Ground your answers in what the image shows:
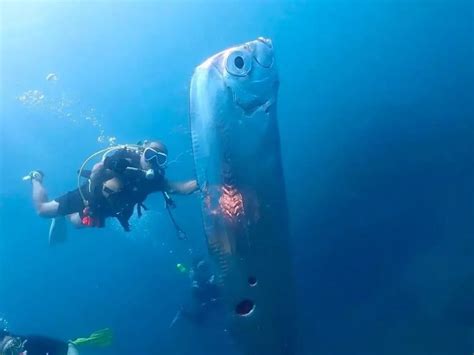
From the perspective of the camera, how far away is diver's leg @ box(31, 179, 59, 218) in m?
7.40

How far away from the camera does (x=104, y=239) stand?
70.8 feet

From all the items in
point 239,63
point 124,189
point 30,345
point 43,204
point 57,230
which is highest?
point 57,230

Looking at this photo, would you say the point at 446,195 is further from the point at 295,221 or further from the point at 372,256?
the point at 295,221

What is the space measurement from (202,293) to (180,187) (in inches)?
208

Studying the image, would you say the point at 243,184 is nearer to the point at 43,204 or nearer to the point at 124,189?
the point at 124,189

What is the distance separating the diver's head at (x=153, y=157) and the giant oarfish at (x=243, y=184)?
2.19 m

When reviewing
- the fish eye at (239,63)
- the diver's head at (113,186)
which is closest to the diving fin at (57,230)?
the diver's head at (113,186)

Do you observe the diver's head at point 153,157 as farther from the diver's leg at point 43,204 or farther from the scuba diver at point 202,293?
the scuba diver at point 202,293

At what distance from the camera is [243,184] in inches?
116

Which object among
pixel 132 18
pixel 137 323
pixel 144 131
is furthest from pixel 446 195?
pixel 132 18

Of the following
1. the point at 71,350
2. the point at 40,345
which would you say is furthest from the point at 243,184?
the point at 71,350

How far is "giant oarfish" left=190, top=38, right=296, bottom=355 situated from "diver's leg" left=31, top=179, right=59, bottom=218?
5315 mm

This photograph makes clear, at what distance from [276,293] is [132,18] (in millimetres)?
20211

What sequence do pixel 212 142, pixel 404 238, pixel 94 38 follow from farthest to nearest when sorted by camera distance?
pixel 94 38, pixel 404 238, pixel 212 142
